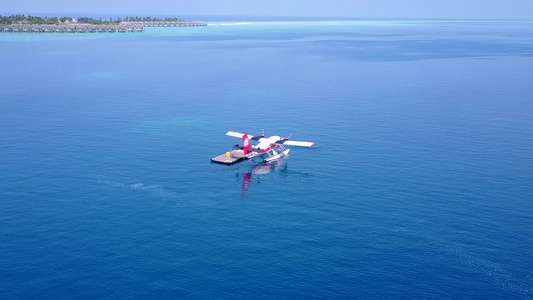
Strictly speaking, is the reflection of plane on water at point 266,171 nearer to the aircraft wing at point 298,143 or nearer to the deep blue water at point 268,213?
the deep blue water at point 268,213

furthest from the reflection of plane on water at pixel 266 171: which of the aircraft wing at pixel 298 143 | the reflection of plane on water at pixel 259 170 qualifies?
the aircraft wing at pixel 298 143

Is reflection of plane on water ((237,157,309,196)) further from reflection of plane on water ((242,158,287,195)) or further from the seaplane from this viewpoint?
the seaplane

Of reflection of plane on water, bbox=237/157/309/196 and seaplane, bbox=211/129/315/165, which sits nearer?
reflection of plane on water, bbox=237/157/309/196

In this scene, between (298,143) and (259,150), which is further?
(298,143)

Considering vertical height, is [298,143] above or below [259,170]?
above

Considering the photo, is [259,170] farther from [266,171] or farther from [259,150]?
[259,150]

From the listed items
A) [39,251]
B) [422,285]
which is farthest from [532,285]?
[39,251]

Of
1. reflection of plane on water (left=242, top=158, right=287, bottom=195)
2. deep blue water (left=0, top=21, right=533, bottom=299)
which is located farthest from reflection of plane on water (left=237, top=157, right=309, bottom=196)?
deep blue water (left=0, top=21, right=533, bottom=299)

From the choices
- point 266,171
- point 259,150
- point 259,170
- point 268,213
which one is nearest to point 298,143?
point 259,150
